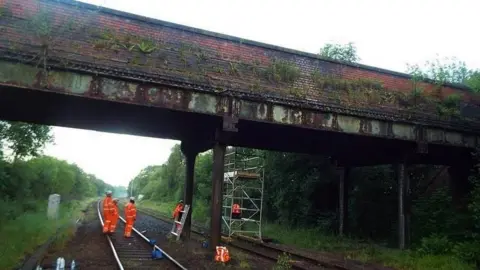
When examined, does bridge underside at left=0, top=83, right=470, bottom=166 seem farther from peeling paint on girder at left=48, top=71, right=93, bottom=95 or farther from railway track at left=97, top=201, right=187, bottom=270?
railway track at left=97, top=201, right=187, bottom=270

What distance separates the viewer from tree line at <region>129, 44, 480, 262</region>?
14734 millimetres

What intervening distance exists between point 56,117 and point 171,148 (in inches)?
1819

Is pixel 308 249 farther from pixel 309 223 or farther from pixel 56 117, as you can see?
pixel 56 117

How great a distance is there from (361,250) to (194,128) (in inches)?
304

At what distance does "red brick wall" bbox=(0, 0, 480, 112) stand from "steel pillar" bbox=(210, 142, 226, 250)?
7.01ft

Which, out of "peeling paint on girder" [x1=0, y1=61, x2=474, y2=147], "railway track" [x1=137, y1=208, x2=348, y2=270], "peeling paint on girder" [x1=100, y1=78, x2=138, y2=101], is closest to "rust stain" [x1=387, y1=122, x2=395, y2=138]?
"peeling paint on girder" [x1=0, y1=61, x2=474, y2=147]

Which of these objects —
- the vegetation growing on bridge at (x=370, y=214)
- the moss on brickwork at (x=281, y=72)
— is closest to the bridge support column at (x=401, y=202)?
the vegetation growing on bridge at (x=370, y=214)

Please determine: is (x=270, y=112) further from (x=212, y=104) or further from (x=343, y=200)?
(x=343, y=200)

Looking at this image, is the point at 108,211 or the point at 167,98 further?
the point at 108,211

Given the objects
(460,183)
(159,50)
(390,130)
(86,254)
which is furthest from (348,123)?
(86,254)

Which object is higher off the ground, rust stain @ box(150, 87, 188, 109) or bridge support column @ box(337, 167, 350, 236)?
rust stain @ box(150, 87, 188, 109)

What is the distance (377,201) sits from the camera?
21172 mm

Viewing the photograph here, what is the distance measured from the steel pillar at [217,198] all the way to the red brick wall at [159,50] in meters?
2.14

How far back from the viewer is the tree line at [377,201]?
14.7 m
